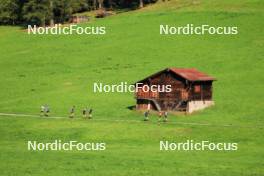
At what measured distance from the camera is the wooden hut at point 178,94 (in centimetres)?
8800

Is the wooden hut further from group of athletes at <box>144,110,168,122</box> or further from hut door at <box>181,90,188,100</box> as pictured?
group of athletes at <box>144,110,168,122</box>

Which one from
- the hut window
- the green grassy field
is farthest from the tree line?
the hut window

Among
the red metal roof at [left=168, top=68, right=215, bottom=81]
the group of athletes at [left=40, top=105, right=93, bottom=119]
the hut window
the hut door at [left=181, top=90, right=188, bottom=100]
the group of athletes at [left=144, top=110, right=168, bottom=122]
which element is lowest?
the group of athletes at [left=144, top=110, right=168, bottom=122]

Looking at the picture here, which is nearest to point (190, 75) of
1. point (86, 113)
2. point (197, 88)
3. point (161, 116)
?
point (197, 88)

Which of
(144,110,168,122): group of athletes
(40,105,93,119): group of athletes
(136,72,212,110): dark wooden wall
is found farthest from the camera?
(136,72,212,110): dark wooden wall

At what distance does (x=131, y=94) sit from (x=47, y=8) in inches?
1967

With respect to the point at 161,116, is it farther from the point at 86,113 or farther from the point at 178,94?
the point at 86,113

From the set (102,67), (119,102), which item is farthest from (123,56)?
(119,102)

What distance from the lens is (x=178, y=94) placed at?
3501 inches

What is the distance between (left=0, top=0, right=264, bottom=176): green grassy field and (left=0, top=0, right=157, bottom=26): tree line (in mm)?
4247

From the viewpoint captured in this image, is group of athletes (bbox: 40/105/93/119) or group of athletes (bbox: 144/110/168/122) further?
group of athletes (bbox: 40/105/93/119)

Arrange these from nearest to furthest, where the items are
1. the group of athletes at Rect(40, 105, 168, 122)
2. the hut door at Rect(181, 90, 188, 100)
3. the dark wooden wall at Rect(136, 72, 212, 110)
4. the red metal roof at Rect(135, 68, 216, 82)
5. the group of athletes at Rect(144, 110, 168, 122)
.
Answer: the group of athletes at Rect(144, 110, 168, 122) → the group of athletes at Rect(40, 105, 168, 122) → the hut door at Rect(181, 90, 188, 100) → the dark wooden wall at Rect(136, 72, 212, 110) → the red metal roof at Rect(135, 68, 216, 82)

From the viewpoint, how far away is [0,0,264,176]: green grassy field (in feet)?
208

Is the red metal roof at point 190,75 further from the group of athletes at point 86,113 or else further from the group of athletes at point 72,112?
the group of athletes at point 72,112
